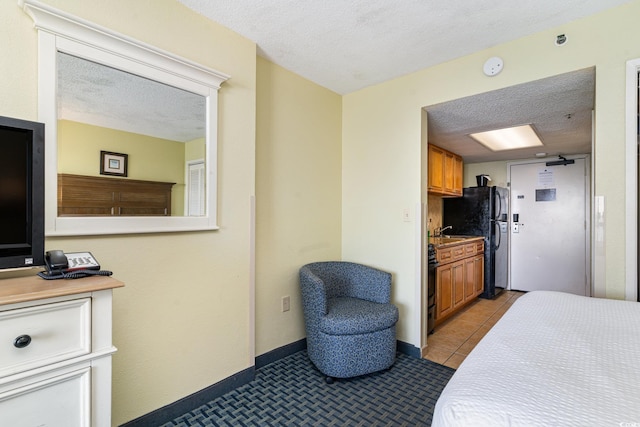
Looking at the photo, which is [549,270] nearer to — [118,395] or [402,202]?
[402,202]

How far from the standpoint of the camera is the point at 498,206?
4.63 m

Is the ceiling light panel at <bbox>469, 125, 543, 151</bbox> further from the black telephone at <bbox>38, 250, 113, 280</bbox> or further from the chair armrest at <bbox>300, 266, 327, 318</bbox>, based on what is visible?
the black telephone at <bbox>38, 250, 113, 280</bbox>

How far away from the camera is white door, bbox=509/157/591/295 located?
14.5 ft

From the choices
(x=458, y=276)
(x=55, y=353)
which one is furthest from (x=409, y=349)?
(x=55, y=353)

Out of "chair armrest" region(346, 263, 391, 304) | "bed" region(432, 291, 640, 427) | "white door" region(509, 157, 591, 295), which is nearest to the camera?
"bed" region(432, 291, 640, 427)

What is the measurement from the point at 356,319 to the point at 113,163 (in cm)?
175

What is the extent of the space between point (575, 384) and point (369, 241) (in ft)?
7.25

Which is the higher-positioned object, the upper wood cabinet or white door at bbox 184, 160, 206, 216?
the upper wood cabinet

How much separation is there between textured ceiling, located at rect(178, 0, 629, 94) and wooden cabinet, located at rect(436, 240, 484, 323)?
192 cm

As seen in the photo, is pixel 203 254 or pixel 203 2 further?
pixel 203 254

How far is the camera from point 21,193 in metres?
1.13

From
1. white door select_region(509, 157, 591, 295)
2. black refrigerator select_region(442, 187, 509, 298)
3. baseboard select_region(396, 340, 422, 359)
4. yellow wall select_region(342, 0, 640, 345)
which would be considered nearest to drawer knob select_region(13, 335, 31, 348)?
yellow wall select_region(342, 0, 640, 345)

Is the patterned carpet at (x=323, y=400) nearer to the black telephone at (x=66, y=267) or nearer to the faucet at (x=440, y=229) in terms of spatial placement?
the black telephone at (x=66, y=267)

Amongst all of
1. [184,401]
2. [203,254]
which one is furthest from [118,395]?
[203,254]
